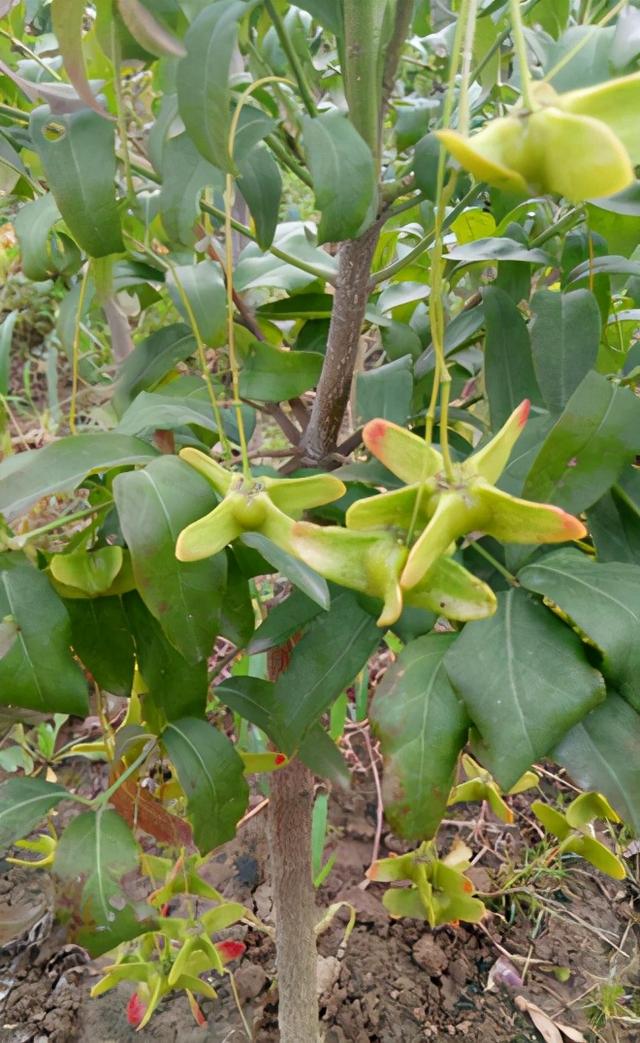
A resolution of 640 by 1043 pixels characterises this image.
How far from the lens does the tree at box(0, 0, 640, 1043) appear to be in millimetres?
332

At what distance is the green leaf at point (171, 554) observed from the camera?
40 centimetres

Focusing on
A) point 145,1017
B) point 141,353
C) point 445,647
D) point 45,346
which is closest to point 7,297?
point 45,346

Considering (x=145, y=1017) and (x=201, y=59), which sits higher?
(x=201, y=59)

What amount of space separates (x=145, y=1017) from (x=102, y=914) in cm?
41

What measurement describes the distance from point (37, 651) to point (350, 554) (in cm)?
23

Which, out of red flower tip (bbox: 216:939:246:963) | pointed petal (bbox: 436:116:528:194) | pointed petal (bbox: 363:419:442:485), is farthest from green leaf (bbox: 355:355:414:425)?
red flower tip (bbox: 216:939:246:963)

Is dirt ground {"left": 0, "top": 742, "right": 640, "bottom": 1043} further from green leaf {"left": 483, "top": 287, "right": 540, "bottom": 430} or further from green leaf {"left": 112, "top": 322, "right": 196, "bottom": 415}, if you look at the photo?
green leaf {"left": 483, "top": 287, "right": 540, "bottom": 430}

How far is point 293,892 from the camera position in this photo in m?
0.80

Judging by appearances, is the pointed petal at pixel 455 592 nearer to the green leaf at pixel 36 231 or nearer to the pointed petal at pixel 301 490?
the pointed petal at pixel 301 490

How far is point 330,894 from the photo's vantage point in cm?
114

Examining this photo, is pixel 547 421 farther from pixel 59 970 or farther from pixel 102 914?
pixel 59 970

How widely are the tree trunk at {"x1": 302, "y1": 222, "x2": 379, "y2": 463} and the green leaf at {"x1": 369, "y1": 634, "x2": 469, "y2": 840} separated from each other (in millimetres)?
239

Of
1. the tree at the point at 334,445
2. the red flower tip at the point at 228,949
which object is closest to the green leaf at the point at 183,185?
the tree at the point at 334,445

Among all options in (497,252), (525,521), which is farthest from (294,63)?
(525,521)
